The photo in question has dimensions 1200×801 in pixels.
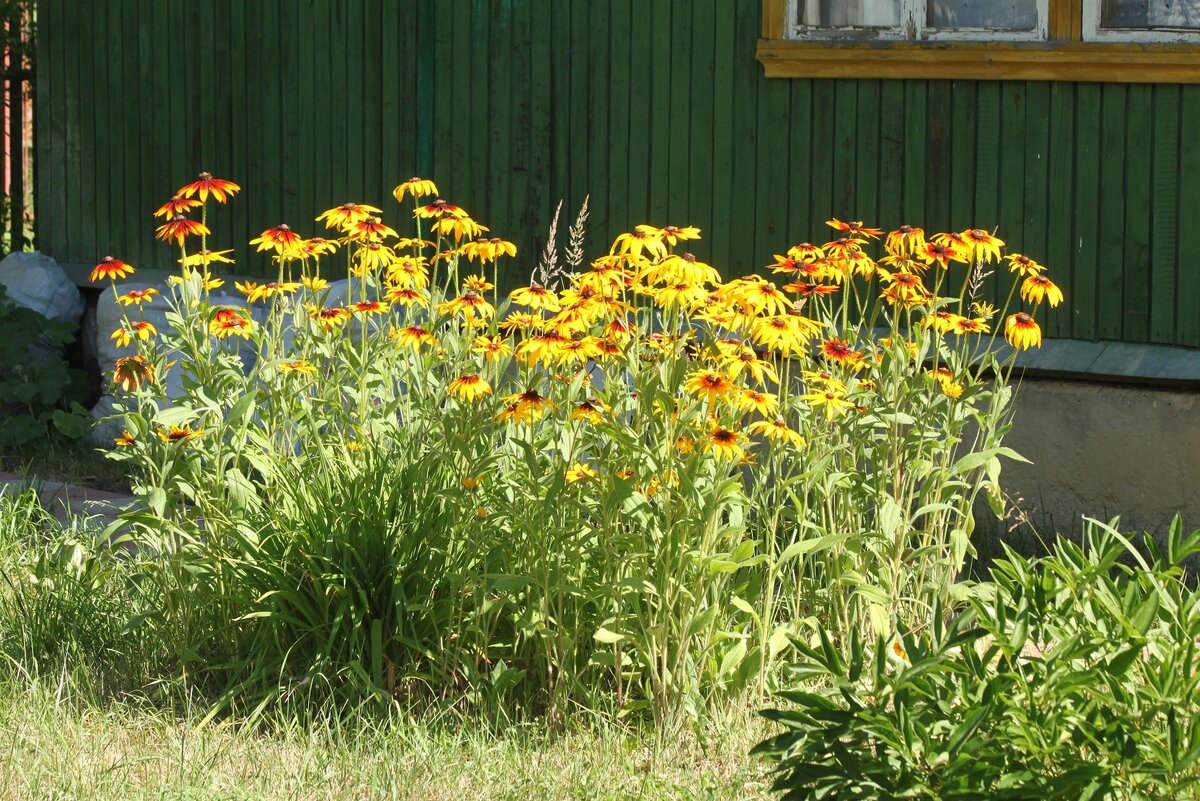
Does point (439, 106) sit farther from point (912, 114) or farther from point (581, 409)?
point (581, 409)

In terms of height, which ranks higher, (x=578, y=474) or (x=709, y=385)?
(x=709, y=385)

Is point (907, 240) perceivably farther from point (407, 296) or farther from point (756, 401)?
point (407, 296)

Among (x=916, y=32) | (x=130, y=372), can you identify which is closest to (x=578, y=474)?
(x=130, y=372)

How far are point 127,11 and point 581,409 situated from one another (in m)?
5.56

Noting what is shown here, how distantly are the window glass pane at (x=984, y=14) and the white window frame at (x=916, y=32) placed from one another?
25mm

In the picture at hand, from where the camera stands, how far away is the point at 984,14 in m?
6.11

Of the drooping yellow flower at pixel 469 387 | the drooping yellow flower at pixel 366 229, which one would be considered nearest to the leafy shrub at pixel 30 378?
the drooping yellow flower at pixel 366 229

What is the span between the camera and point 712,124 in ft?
21.9

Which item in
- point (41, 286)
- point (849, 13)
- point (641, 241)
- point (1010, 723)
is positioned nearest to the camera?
point (1010, 723)

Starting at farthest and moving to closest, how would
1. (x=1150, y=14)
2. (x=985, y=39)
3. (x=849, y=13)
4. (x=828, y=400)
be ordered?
(x=849, y=13) < (x=985, y=39) < (x=1150, y=14) < (x=828, y=400)

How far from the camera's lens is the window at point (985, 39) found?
18.9ft

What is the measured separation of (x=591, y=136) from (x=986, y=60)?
170cm

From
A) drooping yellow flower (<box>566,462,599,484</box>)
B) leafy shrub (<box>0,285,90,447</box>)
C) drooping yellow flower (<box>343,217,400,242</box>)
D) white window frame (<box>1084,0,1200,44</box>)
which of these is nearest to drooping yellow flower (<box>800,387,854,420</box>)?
drooping yellow flower (<box>566,462,599,484</box>)

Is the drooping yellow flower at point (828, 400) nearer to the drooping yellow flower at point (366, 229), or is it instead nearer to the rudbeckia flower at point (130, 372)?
the drooping yellow flower at point (366, 229)
